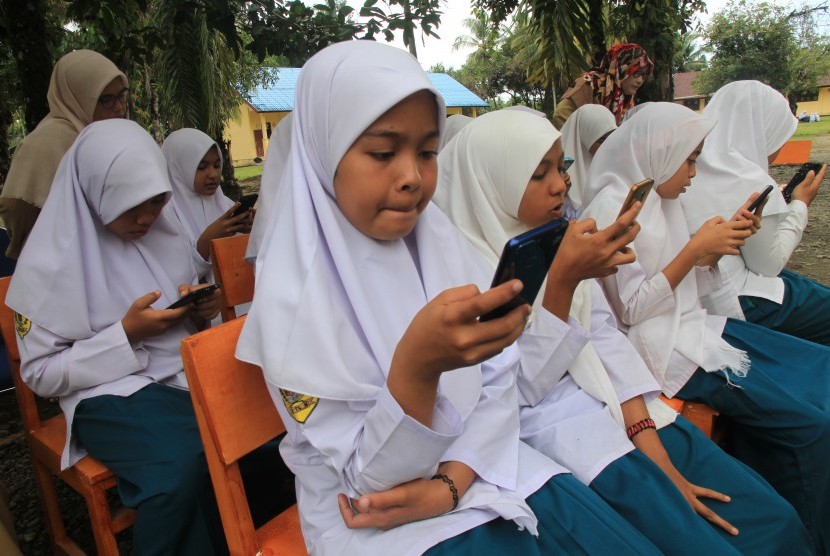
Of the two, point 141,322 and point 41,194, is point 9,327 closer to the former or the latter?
point 141,322

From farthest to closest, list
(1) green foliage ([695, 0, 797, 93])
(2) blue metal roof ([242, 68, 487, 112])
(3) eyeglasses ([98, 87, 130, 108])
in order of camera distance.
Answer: (2) blue metal roof ([242, 68, 487, 112])
(1) green foliage ([695, 0, 797, 93])
(3) eyeglasses ([98, 87, 130, 108])

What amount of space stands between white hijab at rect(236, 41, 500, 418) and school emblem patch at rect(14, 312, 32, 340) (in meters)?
0.99

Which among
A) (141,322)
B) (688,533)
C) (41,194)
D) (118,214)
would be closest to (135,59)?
(41,194)

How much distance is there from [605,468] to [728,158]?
216cm

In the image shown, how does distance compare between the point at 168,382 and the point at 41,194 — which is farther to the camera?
the point at 41,194

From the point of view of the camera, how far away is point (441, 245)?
55.1 inches

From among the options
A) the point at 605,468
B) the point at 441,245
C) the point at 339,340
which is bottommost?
the point at 605,468

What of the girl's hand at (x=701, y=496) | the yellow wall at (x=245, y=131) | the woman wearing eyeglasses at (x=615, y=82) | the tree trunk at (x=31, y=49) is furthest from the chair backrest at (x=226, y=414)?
the yellow wall at (x=245, y=131)

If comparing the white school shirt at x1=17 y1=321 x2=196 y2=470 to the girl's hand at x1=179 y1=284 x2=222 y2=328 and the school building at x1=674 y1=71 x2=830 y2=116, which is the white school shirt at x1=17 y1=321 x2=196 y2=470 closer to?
the girl's hand at x1=179 y1=284 x2=222 y2=328

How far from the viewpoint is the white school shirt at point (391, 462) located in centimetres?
101

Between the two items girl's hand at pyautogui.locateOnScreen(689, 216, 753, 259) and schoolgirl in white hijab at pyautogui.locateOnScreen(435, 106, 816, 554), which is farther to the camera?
girl's hand at pyautogui.locateOnScreen(689, 216, 753, 259)

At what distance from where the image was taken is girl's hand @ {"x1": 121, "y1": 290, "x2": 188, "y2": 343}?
1748 millimetres

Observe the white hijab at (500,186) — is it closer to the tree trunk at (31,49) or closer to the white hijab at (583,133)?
the white hijab at (583,133)

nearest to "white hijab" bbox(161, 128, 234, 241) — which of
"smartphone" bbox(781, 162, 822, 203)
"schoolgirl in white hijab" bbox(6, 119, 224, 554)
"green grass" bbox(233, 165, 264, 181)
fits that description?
"schoolgirl in white hijab" bbox(6, 119, 224, 554)
